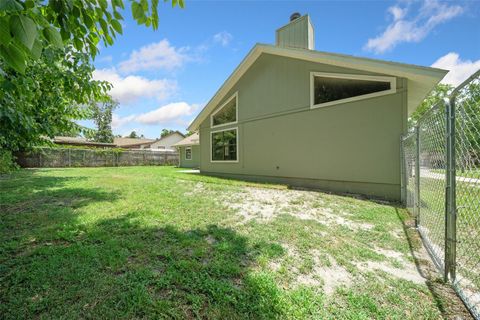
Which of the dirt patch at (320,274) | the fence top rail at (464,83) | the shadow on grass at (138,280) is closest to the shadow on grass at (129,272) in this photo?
the shadow on grass at (138,280)

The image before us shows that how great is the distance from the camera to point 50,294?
1938 mm

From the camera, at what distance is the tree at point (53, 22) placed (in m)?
0.82

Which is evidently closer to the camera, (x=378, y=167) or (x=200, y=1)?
(x=200, y=1)

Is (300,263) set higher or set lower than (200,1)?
lower

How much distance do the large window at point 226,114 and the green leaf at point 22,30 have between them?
9.90 metres

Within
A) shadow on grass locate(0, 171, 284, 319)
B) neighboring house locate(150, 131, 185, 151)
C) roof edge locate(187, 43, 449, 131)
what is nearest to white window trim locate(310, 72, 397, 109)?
roof edge locate(187, 43, 449, 131)

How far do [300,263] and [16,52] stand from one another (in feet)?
9.45

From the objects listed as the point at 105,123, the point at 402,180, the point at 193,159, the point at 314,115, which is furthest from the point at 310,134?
the point at 105,123

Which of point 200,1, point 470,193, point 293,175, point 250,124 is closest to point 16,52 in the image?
point 470,193

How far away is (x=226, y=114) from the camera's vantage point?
11.2 m

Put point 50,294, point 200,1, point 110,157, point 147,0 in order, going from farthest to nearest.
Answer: point 110,157, point 200,1, point 50,294, point 147,0

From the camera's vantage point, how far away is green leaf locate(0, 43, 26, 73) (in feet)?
2.84

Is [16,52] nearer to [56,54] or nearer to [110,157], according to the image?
[56,54]

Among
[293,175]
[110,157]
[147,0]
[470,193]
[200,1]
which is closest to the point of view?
[147,0]
